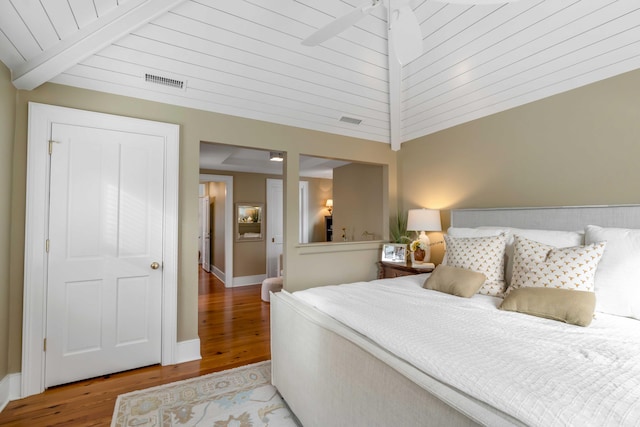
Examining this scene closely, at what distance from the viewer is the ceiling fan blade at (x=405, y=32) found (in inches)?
60.3

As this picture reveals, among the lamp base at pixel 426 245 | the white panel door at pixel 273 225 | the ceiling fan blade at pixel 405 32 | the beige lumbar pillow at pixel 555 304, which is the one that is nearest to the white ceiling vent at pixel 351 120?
the lamp base at pixel 426 245

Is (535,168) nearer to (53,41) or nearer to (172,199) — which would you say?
(172,199)

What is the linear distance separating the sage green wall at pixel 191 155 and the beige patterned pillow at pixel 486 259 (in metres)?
1.64

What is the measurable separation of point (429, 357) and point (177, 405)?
182cm

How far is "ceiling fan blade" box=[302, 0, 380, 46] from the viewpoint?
1.55 metres

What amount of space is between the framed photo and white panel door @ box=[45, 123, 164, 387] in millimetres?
2487

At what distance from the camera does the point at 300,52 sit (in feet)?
8.49

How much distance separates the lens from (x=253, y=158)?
16.8 ft

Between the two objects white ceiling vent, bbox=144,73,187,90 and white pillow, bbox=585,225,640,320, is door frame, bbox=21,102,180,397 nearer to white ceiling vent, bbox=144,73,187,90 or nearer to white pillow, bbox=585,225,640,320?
white ceiling vent, bbox=144,73,187,90

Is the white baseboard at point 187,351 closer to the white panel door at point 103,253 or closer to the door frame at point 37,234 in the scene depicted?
the white panel door at point 103,253

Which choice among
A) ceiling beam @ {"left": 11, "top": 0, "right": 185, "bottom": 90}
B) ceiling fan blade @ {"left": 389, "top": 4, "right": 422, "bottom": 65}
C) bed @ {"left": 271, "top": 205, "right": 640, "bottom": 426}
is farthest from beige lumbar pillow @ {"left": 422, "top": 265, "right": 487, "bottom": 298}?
ceiling beam @ {"left": 11, "top": 0, "right": 185, "bottom": 90}

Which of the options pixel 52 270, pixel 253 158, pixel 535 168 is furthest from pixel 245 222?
pixel 535 168

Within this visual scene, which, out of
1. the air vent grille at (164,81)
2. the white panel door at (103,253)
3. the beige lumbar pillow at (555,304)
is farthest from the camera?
the air vent grille at (164,81)

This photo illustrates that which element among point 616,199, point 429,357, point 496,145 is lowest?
point 429,357
